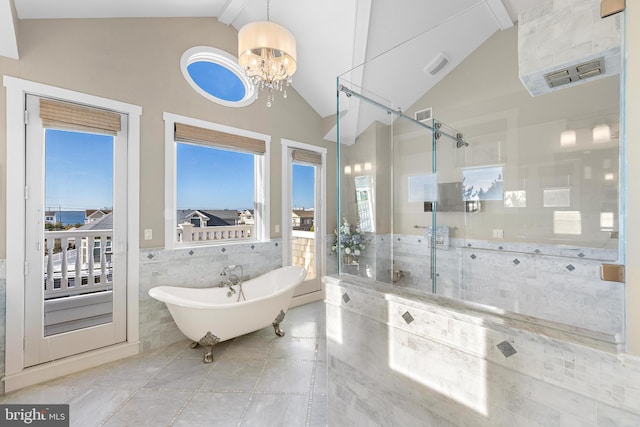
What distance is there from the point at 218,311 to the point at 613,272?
2.50 m

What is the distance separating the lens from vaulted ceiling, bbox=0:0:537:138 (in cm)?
208

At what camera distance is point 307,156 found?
162 inches

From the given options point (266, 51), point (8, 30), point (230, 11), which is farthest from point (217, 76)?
point (8, 30)

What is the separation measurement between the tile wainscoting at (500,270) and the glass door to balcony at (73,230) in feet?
7.65

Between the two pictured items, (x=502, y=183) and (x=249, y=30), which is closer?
(x=249, y=30)

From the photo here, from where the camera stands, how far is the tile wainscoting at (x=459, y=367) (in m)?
0.81

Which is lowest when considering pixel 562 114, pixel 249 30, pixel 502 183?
pixel 502 183

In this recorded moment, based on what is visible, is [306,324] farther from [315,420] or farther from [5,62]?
[5,62]

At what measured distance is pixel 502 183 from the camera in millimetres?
2705

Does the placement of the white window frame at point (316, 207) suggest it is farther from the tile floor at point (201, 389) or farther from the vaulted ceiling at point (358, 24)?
the tile floor at point (201, 389)

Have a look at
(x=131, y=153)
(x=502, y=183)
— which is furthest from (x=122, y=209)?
(x=502, y=183)

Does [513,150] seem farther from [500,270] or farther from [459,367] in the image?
[459,367]

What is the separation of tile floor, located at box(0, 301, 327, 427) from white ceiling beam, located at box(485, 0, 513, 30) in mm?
2813

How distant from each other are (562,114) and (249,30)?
2.63 meters
